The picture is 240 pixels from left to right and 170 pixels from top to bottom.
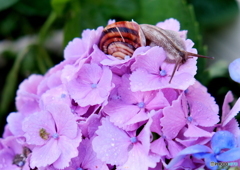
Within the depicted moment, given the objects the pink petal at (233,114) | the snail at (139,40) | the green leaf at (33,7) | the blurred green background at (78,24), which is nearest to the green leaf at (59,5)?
the blurred green background at (78,24)

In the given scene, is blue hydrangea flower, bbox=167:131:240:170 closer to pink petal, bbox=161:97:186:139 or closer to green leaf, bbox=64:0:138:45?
pink petal, bbox=161:97:186:139

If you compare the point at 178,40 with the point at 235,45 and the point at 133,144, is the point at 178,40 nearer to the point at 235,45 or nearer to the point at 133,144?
the point at 133,144

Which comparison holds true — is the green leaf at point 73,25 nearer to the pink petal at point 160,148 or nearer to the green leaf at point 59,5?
the green leaf at point 59,5

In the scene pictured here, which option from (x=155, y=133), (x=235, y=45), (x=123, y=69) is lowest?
(x=235, y=45)

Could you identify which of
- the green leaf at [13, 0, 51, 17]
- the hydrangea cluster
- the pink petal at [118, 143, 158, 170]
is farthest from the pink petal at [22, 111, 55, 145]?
the green leaf at [13, 0, 51, 17]

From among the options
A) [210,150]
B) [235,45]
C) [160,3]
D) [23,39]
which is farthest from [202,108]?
[23,39]

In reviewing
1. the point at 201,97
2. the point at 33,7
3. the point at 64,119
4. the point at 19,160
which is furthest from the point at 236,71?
the point at 33,7

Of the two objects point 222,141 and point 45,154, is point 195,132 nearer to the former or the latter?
point 222,141
